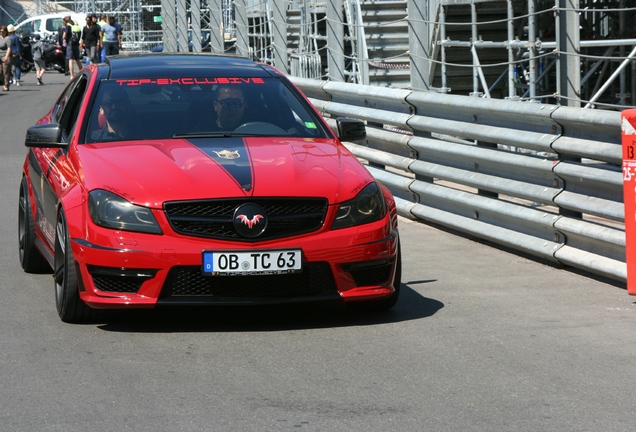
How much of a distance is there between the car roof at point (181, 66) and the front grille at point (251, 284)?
6.29 ft

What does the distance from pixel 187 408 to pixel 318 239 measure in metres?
1.61

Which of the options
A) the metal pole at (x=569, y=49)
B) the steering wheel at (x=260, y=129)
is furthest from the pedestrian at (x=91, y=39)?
the steering wheel at (x=260, y=129)

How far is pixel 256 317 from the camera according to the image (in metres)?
6.52

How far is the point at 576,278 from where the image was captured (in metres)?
7.80

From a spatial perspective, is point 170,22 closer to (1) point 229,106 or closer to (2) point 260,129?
(1) point 229,106

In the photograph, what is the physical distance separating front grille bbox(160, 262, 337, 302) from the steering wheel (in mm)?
1343

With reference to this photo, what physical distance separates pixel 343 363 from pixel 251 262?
2.65 ft

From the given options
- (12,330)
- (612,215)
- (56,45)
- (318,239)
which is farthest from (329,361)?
(56,45)

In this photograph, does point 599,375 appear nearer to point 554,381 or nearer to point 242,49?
point 554,381

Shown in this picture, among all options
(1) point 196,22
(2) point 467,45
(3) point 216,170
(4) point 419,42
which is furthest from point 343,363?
(1) point 196,22

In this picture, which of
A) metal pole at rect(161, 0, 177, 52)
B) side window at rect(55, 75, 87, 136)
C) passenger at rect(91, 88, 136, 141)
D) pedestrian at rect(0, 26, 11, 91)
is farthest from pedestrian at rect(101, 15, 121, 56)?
passenger at rect(91, 88, 136, 141)

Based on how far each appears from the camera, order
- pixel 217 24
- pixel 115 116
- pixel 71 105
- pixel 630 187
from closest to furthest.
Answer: pixel 630 187
pixel 115 116
pixel 71 105
pixel 217 24

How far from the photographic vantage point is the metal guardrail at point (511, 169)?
7531mm

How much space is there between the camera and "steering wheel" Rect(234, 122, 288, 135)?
7117 millimetres
